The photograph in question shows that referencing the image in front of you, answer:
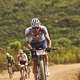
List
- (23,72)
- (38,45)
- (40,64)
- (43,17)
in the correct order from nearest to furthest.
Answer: (40,64), (38,45), (23,72), (43,17)

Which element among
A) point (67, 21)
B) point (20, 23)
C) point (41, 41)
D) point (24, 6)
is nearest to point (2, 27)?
point (20, 23)

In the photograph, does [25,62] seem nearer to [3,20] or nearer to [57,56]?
[57,56]

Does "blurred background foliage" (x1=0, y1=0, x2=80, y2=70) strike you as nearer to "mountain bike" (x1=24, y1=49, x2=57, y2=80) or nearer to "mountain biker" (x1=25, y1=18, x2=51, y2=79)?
"mountain biker" (x1=25, y1=18, x2=51, y2=79)

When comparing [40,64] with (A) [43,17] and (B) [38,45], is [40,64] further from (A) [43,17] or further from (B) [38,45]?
(A) [43,17]

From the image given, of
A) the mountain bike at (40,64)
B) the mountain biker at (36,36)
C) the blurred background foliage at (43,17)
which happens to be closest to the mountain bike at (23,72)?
the mountain biker at (36,36)

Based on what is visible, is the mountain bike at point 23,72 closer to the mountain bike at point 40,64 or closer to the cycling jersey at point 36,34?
the cycling jersey at point 36,34

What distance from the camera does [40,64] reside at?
33.6ft

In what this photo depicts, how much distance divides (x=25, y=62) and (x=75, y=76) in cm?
224

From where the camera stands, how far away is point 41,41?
10484 millimetres

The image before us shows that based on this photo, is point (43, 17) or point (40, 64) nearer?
point (40, 64)

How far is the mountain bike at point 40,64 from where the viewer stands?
1017cm

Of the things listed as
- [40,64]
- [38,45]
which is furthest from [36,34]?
[40,64]

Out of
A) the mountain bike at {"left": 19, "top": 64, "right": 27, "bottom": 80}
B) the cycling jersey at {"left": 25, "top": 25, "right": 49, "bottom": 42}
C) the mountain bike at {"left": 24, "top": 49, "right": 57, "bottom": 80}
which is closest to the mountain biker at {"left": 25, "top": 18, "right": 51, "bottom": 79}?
the cycling jersey at {"left": 25, "top": 25, "right": 49, "bottom": 42}

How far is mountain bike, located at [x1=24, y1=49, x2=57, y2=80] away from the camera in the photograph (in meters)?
10.2
